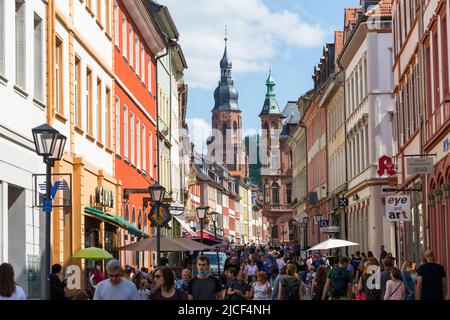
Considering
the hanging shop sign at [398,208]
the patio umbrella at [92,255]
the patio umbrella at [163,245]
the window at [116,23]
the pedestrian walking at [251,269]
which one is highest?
the window at [116,23]

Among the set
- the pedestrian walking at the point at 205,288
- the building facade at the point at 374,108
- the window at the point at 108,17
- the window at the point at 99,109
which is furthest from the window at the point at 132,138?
the pedestrian walking at the point at 205,288

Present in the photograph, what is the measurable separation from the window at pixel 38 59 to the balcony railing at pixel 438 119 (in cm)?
951

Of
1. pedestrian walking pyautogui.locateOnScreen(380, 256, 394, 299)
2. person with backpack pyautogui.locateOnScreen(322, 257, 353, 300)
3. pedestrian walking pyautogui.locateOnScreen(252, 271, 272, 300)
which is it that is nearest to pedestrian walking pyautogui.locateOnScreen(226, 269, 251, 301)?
pedestrian walking pyautogui.locateOnScreen(252, 271, 272, 300)

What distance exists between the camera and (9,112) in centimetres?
1997

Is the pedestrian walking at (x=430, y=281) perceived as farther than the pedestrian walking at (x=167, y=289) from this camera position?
Yes

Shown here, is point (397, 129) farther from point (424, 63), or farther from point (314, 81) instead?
point (314, 81)

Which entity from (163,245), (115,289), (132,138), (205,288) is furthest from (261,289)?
(132,138)

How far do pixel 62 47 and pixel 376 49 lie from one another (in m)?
27.4

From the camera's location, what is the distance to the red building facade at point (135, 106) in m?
38.0

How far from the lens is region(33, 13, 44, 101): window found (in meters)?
22.7

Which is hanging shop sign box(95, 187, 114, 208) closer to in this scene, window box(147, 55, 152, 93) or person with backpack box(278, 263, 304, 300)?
person with backpack box(278, 263, 304, 300)

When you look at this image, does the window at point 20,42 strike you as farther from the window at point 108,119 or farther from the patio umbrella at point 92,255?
the window at point 108,119

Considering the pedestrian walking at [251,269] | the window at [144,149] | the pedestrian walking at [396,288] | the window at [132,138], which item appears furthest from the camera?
the window at [144,149]

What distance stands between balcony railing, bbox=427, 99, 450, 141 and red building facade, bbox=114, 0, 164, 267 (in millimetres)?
10603
